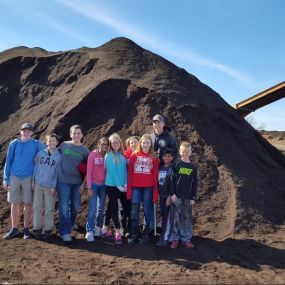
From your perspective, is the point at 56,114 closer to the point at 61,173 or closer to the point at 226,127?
the point at 61,173

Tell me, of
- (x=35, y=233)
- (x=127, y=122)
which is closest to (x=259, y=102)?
(x=127, y=122)

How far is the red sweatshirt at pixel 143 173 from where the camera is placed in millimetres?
6418

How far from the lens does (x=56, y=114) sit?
968cm

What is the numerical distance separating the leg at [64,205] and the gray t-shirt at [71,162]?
111 mm

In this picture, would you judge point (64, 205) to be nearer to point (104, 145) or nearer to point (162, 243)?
point (104, 145)

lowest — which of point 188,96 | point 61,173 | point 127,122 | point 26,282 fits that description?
point 26,282

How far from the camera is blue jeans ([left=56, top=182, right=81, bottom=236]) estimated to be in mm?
6578

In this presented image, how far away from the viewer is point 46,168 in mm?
6539

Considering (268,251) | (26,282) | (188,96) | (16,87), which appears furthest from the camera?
(16,87)

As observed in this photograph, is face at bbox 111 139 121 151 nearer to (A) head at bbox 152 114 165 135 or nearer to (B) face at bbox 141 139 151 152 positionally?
(B) face at bbox 141 139 151 152

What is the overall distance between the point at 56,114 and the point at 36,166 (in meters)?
3.21

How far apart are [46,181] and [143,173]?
1.52m

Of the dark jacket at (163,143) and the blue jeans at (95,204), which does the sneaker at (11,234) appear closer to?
the blue jeans at (95,204)

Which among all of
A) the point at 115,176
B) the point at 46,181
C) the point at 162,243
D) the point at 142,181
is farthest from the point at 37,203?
the point at 162,243
